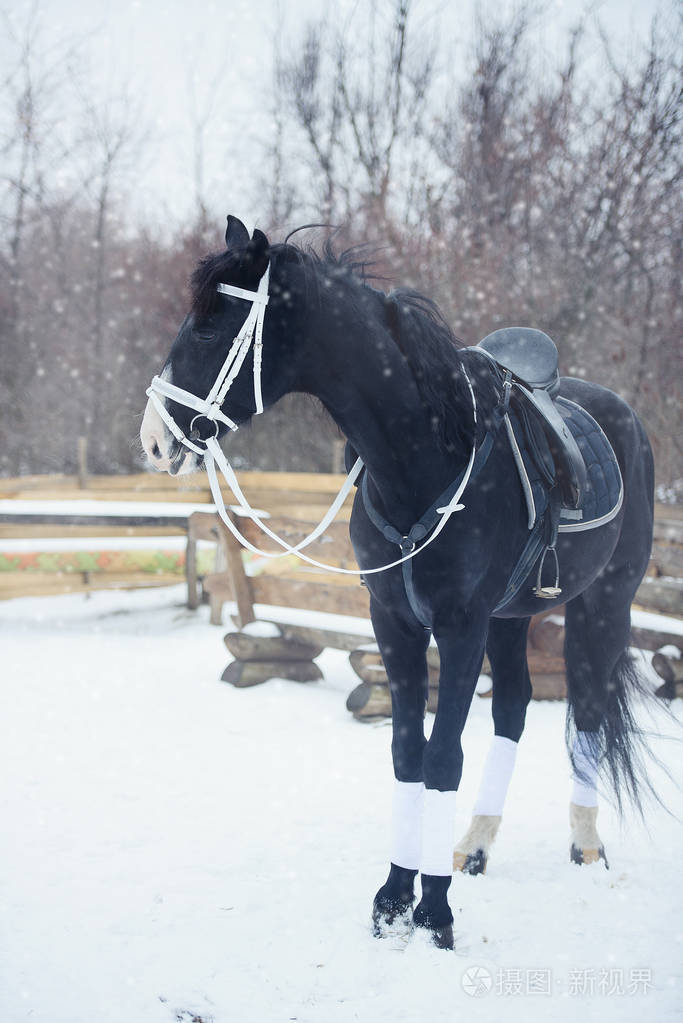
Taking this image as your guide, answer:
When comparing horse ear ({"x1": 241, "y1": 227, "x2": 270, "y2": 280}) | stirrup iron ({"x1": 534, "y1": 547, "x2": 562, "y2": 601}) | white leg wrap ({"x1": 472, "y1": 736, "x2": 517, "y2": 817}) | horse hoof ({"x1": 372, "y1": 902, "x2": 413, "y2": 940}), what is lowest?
horse hoof ({"x1": 372, "y1": 902, "x2": 413, "y2": 940})

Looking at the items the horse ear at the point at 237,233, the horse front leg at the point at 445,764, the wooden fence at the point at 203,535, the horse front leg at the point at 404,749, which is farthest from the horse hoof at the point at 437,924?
the wooden fence at the point at 203,535

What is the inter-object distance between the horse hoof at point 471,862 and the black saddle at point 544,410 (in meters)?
1.43

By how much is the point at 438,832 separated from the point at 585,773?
1038mm

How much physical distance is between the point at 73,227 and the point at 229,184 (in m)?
3.36

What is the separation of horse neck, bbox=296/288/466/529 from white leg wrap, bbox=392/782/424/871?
0.94 m

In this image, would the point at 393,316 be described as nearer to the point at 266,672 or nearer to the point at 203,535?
the point at 266,672

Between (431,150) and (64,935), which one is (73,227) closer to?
(431,150)

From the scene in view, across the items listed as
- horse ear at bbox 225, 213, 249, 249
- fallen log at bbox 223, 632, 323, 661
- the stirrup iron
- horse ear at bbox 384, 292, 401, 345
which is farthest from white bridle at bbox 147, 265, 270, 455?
fallen log at bbox 223, 632, 323, 661

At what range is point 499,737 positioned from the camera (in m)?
3.38

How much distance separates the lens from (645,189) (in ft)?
30.5

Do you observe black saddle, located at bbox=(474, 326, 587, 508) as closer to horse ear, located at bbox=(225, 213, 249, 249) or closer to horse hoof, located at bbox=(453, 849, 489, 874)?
horse ear, located at bbox=(225, 213, 249, 249)

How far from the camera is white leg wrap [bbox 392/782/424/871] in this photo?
109 inches

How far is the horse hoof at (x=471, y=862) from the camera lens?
10.5 feet

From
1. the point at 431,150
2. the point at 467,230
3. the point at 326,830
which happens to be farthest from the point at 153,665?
the point at 431,150
